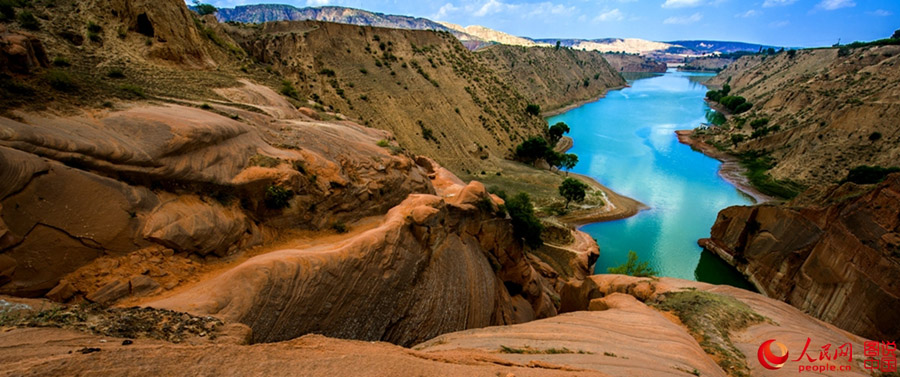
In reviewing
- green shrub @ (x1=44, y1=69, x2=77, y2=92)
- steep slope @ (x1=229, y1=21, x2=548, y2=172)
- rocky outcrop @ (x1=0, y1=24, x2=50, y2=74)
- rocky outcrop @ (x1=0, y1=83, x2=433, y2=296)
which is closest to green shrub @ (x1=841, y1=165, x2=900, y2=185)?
steep slope @ (x1=229, y1=21, x2=548, y2=172)

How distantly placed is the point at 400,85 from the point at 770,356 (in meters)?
42.4

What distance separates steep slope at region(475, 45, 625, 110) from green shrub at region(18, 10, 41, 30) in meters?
64.8

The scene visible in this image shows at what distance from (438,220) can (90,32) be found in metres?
19.2

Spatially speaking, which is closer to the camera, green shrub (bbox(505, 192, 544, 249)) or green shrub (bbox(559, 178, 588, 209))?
green shrub (bbox(505, 192, 544, 249))

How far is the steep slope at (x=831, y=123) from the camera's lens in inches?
1640

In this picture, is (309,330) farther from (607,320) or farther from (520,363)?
(607,320)

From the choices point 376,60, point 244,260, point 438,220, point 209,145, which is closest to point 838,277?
point 438,220

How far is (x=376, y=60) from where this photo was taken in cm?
4597

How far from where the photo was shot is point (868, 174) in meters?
36.8

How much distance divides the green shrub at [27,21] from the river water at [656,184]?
119 feet

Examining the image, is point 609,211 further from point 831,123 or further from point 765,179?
point 831,123

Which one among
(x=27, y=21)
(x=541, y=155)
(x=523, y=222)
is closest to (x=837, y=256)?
(x=523, y=222)

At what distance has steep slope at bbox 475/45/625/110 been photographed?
88.8 metres

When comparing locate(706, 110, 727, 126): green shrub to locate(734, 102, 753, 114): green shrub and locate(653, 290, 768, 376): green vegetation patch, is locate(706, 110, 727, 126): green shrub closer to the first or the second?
locate(734, 102, 753, 114): green shrub
